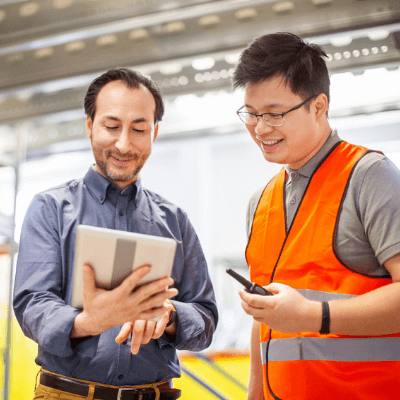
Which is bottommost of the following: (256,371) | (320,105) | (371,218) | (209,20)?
(256,371)

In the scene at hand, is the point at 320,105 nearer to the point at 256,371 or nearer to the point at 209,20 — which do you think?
the point at 256,371

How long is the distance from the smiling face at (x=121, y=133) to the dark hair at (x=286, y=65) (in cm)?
39

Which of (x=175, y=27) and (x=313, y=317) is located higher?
(x=175, y=27)

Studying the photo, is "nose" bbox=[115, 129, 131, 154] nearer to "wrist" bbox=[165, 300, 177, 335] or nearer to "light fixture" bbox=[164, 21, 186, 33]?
"wrist" bbox=[165, 300, 177, 335]

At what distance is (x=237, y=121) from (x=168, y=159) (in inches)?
224

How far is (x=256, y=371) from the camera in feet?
5.70

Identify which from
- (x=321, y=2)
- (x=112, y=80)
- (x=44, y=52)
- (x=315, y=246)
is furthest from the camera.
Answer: (x=44, y=52)

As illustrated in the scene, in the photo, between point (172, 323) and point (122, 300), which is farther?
point (172, 323)

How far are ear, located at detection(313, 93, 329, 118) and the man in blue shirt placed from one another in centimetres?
63

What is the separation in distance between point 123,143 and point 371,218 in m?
0.90

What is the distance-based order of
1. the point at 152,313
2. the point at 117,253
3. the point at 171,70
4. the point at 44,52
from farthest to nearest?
the point at 171,70
the point at 44,52
the point at 152,313
the point at 117,253

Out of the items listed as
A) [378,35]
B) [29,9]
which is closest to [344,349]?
[378,35]

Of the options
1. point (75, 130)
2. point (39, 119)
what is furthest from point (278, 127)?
point (75, 130)

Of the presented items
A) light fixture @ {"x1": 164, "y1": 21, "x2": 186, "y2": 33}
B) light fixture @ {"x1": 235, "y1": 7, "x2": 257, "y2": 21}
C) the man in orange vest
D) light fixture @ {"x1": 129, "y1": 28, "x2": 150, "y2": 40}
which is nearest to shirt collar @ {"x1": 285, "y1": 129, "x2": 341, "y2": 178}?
the man in orange vest
